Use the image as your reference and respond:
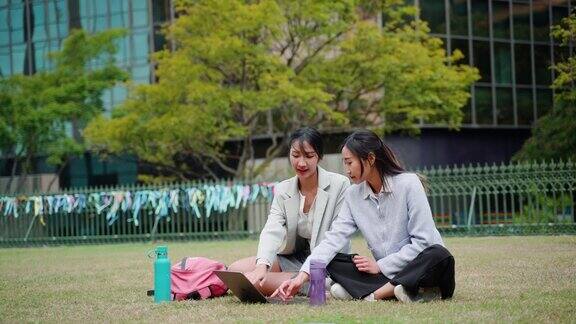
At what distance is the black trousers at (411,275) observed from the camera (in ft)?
25.1

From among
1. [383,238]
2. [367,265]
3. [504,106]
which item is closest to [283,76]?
[504,106]

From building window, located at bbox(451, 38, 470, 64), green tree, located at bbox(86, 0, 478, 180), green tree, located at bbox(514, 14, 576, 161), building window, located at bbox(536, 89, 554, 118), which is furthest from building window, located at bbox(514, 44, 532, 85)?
green tree, located at bbox(86, 0, 478, 180)

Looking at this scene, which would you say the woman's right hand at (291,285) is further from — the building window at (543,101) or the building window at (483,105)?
the building window at (543,101)

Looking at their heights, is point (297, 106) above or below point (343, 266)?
above

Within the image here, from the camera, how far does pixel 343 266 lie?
8.15 metres

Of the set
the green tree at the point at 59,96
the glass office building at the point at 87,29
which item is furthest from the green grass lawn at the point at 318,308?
the glass office building at the point at 87,29

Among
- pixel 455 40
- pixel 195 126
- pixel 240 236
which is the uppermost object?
pixel 455 40

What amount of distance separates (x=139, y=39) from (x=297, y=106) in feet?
48.0

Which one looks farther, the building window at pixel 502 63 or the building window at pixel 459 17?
the building window at pixel 502 63

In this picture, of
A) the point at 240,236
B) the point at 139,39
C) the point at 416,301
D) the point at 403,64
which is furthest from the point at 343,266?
the point at 139,39

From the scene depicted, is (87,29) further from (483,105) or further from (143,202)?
(143,202)

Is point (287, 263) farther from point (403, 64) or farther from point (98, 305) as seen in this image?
point (403, 64)

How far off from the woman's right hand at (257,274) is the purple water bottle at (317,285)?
2.29ft

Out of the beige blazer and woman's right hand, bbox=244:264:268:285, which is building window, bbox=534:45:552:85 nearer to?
the beige blazer
